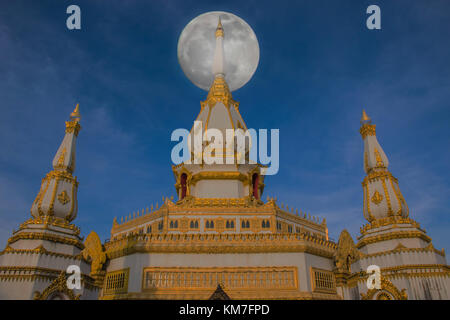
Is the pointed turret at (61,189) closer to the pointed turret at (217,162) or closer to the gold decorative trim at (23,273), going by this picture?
the gold decorative trim at (23,273)

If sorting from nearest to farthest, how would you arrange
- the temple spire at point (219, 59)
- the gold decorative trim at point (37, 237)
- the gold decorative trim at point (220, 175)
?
the gold decorative trim at point (37, 237) < the gold decorative trim at point (220, 175) < the temple spire at point (219, 59)

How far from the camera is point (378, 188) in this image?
35531 mm

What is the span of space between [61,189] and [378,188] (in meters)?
34.4

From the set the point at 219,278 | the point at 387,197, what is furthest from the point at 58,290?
the point at 387,197

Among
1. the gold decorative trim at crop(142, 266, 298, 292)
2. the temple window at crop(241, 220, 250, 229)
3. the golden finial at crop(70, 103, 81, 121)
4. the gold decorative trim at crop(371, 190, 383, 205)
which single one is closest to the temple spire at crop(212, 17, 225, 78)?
the golden finial at crop(70, 103, 81, 121)

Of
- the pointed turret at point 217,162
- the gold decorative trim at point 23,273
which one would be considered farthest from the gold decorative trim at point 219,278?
the pointed turret at point 217,162

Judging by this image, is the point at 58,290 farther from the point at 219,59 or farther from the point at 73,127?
the point at 219,59

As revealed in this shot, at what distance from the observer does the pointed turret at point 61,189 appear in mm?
33625

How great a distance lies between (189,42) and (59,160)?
131 feet

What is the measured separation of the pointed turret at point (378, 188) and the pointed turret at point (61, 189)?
1276 inches

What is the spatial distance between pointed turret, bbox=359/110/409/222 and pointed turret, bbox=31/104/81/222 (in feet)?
106

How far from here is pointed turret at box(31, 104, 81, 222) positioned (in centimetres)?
3362
